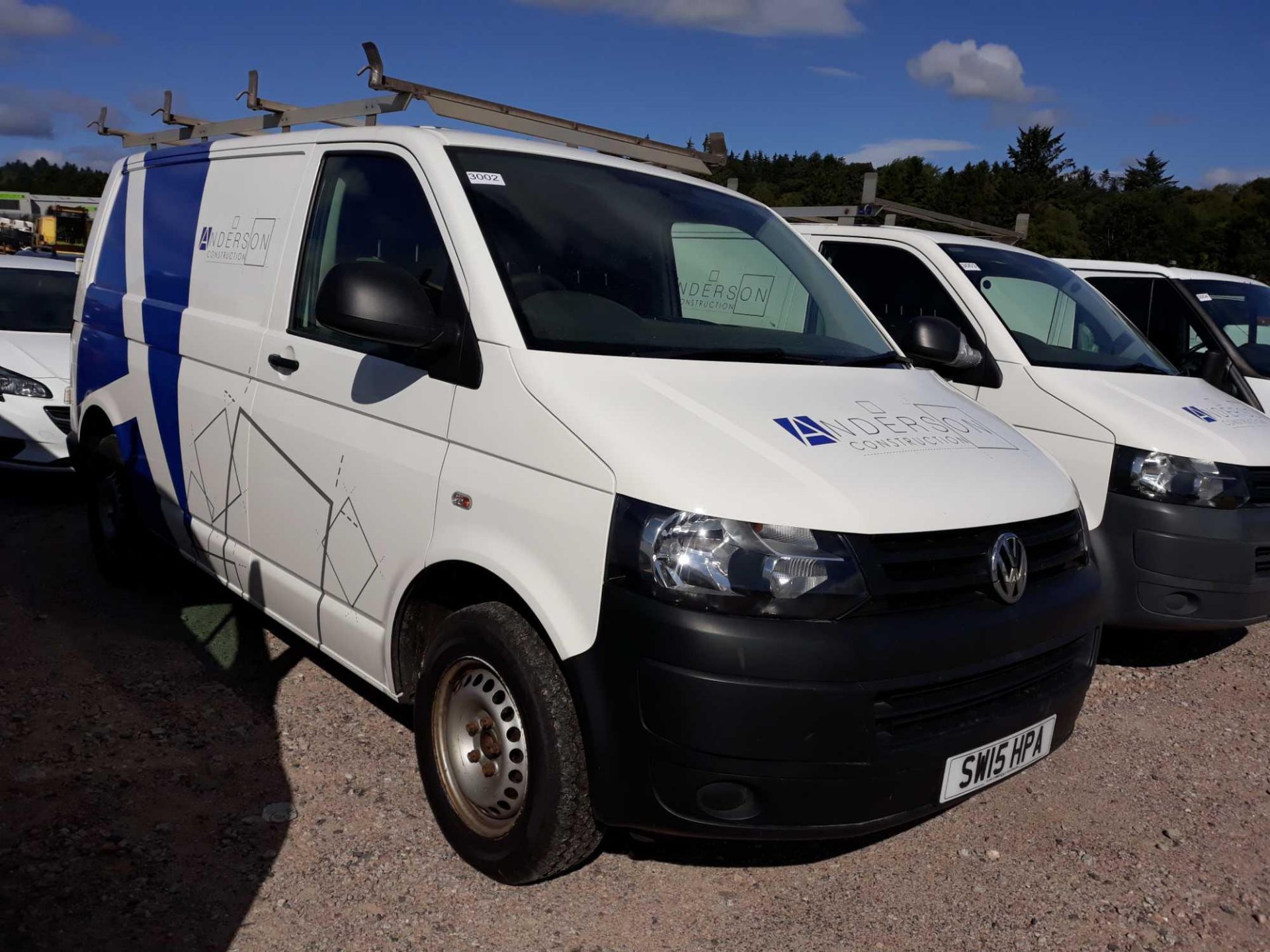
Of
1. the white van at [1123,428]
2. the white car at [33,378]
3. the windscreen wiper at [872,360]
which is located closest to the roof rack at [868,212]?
the white van at [1123,428]

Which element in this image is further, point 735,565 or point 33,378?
point 33,378

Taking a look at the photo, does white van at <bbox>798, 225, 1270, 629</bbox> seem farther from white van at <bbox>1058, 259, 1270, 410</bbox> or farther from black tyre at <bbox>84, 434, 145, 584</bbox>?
black tyre at <bbox>84, 434, 145, 584</bbox>

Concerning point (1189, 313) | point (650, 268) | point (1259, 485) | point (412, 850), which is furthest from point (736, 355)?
point (1189, 313)

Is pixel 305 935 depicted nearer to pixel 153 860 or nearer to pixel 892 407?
pixel 153 860

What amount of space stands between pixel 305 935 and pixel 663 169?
9.23 ft

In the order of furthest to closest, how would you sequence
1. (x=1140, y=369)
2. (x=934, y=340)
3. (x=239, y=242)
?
(x=1140, y=369)
(x=934, y=340)
(x=239, y=242)

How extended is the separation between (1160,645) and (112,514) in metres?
5.34

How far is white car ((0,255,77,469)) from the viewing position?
7.00 metres

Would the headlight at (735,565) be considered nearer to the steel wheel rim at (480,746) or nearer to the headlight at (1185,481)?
the steel wheel rim at (480,746)

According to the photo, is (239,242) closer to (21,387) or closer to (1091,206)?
(21,387)

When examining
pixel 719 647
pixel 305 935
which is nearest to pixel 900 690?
pixel 719 647

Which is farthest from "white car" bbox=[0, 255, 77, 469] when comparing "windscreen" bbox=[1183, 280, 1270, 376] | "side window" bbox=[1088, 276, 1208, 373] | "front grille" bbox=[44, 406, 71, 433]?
"windscreen" bbox=[1183, 280, 1270, 376]

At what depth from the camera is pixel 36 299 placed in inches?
331

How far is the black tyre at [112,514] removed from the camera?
4.96 m
